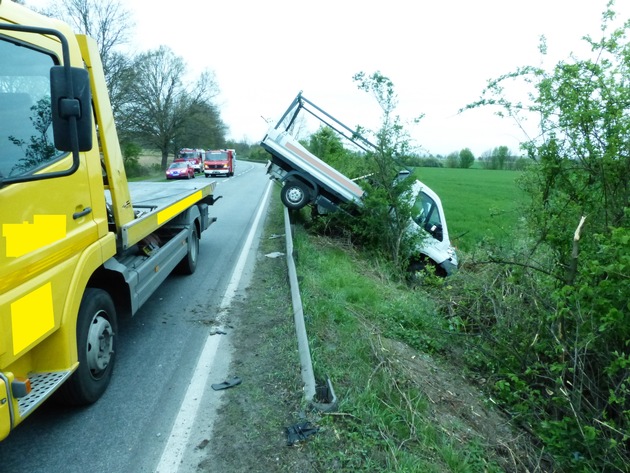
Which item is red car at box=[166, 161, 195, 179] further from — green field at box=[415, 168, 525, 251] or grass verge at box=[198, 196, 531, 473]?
grass verge at box=[198, 196, 531, 473]

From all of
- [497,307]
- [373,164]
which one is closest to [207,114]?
[373,164]

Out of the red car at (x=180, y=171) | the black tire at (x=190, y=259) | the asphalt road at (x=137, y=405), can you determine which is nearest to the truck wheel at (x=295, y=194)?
the black tire at (x=190, y=259)

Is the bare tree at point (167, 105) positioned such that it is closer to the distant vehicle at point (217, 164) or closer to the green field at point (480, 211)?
the distant vehicle at point (217, 164)

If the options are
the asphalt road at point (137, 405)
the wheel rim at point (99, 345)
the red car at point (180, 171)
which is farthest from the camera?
the red car at point (180, 171)

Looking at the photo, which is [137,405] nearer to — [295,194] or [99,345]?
[99,345]

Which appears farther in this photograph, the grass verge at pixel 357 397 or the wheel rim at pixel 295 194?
the wheel rim at pixel 295 194

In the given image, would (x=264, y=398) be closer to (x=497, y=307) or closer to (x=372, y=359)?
(x=372, y=359)

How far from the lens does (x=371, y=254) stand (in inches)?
383

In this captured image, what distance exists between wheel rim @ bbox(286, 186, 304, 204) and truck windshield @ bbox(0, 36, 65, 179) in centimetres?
762

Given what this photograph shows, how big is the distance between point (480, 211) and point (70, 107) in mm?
18213

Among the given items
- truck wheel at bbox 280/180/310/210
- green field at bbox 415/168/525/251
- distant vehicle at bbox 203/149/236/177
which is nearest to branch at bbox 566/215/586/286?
green field at bbox 415/168/525/251

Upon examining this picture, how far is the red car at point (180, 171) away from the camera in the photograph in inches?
1304

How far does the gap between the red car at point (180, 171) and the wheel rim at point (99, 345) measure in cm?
3077

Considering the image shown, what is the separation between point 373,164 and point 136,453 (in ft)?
24.4
